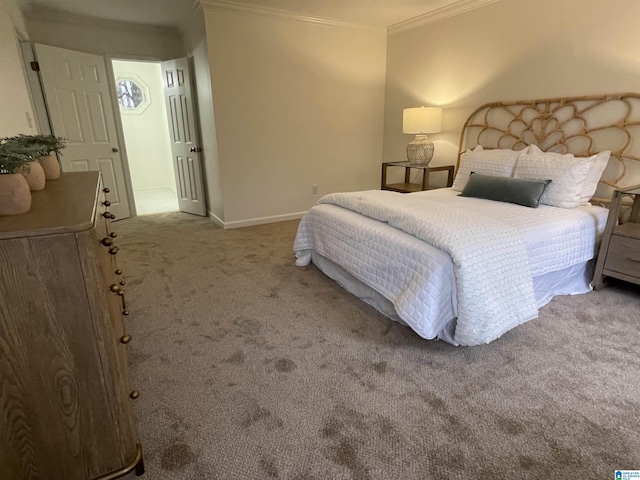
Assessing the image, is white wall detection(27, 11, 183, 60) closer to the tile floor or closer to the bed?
the tile floor

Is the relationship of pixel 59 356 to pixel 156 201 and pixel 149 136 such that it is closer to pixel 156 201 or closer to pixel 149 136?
pixel 156 201

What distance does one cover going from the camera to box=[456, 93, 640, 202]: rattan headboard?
276 centimetres

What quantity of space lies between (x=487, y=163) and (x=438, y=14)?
1949 millimetres

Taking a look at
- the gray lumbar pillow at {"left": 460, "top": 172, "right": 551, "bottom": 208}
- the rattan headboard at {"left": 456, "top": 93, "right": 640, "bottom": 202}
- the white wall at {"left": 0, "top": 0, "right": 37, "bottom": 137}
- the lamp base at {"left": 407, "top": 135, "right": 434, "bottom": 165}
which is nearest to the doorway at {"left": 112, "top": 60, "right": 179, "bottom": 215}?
the white wall at {"left": 0, "top": 0, "right": 37, "bottom": 137}

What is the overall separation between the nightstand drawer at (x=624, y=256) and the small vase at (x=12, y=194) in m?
3.26

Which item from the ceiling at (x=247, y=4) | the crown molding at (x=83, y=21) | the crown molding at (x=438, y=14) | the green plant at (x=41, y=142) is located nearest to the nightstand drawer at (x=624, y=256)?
the crown molding at (x=438, y=14)

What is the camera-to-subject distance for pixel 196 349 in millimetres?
2021

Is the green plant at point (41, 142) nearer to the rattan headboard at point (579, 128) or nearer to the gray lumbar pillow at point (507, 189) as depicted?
the gray lumbar pillow at point (507, 189)

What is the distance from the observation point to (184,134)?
4805 mm

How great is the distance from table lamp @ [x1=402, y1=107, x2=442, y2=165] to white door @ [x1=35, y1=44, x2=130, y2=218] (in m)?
3.78

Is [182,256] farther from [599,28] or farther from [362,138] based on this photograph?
[599,28]

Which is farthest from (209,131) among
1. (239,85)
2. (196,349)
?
(196,349)

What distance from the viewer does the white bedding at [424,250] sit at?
1.87 meters

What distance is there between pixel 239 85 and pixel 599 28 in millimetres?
3347
